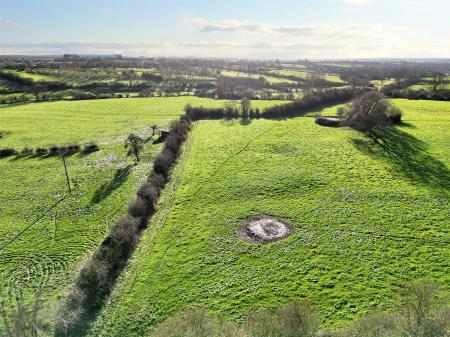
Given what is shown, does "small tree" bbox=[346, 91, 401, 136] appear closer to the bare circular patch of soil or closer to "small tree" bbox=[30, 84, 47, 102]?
the bare circular patch of soil

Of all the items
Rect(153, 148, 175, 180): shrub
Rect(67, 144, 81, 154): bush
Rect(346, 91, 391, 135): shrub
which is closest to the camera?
Rect(153, 148, 175, 180): shrub

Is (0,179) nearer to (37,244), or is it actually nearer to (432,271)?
(37,244)

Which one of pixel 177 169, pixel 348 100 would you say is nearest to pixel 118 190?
pixel 177 169

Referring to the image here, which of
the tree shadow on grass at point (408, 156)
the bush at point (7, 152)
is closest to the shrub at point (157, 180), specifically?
the bush at point (7, 152)

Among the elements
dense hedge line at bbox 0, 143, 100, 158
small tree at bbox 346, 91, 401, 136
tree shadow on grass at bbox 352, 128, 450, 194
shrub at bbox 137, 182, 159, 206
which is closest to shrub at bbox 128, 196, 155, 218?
shrub at bbox 137, 182, 159, 206

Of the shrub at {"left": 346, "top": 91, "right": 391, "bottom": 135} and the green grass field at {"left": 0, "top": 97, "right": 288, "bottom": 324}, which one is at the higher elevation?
the shrub at {"left": 346, "top": 91, "right": 391, "bottom": 135}

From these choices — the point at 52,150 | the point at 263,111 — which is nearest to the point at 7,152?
the point at 52,150

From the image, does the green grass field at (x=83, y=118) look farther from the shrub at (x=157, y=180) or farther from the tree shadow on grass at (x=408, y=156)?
the tree shadow on grass at (x=408, y=156)

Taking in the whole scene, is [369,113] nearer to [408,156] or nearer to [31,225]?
[408,156]
